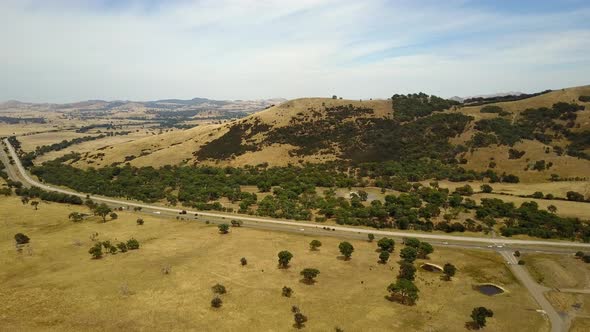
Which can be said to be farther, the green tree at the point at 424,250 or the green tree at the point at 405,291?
the green tree at the point at 424,250

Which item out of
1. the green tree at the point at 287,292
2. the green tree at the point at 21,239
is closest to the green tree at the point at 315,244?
the green tree at the point at 287,292

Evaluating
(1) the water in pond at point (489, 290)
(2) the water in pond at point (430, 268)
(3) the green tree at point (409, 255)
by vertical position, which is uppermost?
(3) the green tree at point (409, 255)

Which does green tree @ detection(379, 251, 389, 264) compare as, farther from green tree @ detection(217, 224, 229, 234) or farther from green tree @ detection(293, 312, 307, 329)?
green tree @ detection(217, 224, 229, 234)

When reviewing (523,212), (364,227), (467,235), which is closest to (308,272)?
(364,227)

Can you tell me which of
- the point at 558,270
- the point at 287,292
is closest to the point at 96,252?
the point at 287,292

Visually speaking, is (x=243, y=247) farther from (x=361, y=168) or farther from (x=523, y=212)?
(x=361, y=168)

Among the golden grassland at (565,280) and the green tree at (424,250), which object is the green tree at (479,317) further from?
the green tree at (424,250)
